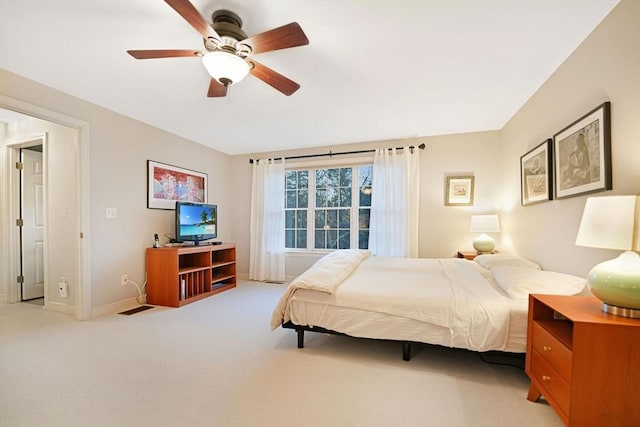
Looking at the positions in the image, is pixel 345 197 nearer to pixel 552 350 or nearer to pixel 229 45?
pixel 229 45

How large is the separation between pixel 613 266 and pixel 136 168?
4.49 meters

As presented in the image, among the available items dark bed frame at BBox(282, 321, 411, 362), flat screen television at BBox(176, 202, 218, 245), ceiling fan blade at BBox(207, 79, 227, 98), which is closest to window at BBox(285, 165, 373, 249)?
flat screen television at BBox(176, 202, 218, 245)

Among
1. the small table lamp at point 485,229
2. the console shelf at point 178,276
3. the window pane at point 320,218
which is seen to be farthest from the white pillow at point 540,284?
the console shelf at point 178,276

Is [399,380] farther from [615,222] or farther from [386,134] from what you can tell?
[386,134]

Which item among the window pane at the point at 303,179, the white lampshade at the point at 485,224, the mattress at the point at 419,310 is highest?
the window pane at the point at 303,179

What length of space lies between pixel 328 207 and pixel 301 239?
0.78m

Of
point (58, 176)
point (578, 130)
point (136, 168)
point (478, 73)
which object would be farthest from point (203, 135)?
point (578, 130)

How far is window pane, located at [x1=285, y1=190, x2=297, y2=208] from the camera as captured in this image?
497 centimetres

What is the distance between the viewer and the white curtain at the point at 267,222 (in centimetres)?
477

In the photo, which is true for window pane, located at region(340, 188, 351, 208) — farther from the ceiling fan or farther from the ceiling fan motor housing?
the ceiling fan motor housing

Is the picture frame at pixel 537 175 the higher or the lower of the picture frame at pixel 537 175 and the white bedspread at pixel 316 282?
the higher

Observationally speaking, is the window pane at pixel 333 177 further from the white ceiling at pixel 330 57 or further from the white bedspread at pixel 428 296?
the white bedspread at pixel 428 296

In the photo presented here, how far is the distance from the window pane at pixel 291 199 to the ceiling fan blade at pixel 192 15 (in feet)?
11.2

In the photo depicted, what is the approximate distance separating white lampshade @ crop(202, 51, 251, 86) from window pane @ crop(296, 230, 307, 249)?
3348 mm
